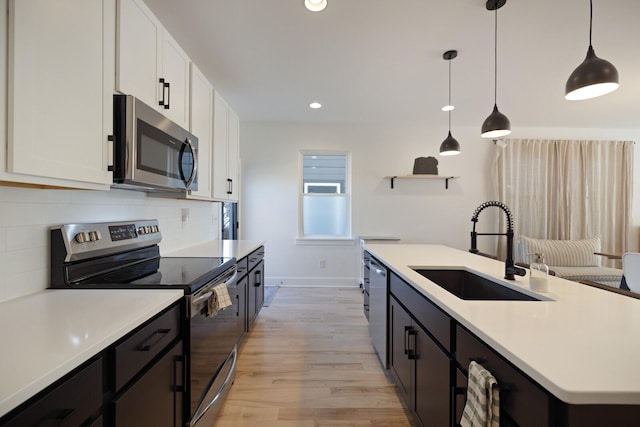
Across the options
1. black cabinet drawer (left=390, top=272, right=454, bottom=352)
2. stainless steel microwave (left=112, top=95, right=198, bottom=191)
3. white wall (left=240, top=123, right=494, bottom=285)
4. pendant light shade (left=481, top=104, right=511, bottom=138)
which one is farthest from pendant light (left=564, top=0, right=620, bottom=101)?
white wall (left=240, top=123, right=494, bottom=285)

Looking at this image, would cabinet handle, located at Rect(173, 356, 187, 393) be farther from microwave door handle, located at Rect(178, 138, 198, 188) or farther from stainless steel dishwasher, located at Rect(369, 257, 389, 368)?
stainless steel dishwasher, located at Rect(369, 257, 389, 368)

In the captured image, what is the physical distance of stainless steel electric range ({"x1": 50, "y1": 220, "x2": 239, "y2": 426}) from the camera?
4.02 ft

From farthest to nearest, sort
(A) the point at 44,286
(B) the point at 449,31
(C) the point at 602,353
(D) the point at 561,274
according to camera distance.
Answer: (D) the point at 561,274
(B) the point at 449,31
(A) the point at 44,286
(C) the point at 602,353

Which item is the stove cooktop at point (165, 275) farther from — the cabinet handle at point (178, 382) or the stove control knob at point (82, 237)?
the cabinet handle at point (178, 382)

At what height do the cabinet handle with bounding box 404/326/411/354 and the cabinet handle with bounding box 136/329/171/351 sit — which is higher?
the cabinet handle with bounding box 136/329/171/351

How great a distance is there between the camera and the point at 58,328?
2.67ft

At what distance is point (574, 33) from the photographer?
2.13m

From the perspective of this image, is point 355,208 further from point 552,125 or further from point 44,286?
point 44,286

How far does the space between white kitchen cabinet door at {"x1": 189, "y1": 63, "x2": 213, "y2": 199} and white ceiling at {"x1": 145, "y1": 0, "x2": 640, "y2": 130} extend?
40 cm

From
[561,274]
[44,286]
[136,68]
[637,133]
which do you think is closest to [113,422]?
[44,286]

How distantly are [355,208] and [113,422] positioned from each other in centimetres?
394

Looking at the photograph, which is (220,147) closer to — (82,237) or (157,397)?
(82,237)

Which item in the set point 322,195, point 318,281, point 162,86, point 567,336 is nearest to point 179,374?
point 567,336

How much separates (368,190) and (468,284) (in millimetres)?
2807
